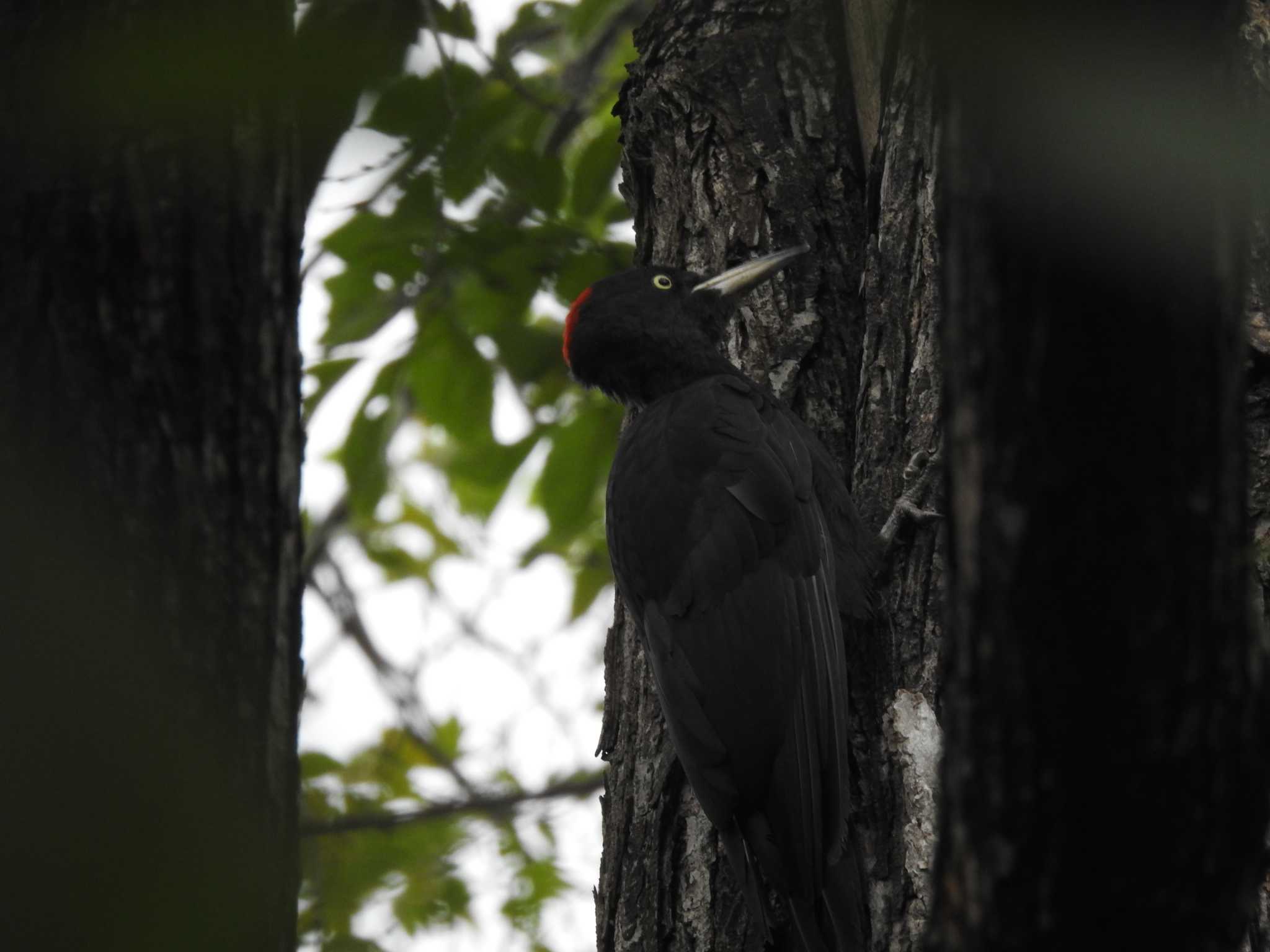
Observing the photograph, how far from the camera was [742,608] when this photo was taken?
3.54 metres

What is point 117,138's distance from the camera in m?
1.55

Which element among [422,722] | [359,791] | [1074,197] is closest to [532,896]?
[359,791]

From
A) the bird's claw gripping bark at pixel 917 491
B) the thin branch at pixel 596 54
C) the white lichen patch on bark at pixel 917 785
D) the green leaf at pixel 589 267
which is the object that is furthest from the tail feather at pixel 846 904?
the thin branch at pixel 596 54

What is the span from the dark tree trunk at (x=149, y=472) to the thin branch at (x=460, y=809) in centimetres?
227

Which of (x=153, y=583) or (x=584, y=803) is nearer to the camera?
(x=153, y=583)

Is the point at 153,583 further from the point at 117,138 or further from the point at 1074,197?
the point at 1074,197

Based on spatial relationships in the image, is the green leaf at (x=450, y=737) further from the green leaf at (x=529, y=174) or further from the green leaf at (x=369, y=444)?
the green leaf at (x=529, y=174)

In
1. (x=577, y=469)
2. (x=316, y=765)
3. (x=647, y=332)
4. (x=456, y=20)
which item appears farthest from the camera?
(x=316, y=765)

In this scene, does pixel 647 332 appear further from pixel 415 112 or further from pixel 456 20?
pixel 456 20

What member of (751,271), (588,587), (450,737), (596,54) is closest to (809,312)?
(751,271)

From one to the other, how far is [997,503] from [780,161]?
2.61m

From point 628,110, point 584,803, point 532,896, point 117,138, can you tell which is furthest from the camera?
point 584,803

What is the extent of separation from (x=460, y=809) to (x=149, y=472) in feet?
12.9

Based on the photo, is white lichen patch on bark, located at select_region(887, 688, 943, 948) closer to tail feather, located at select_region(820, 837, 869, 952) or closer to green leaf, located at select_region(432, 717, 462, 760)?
tail feather, located at select_region(820, 837, 869, 952)
